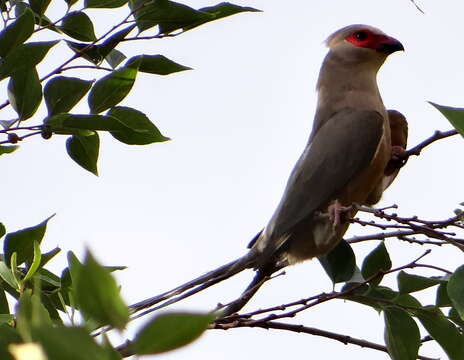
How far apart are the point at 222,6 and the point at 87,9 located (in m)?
0.45

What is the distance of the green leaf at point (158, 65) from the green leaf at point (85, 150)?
28 cm

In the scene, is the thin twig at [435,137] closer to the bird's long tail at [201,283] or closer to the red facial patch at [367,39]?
the bird's long tail at [201,283]

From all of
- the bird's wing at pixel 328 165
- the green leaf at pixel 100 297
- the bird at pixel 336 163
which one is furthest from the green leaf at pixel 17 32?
the bird's wing at pixel 328 165

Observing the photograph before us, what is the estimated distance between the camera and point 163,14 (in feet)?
8.94

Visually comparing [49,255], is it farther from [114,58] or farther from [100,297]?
[100,297]

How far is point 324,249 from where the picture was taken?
3809 millimetres

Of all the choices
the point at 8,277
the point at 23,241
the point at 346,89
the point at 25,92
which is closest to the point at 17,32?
the point at 25,92

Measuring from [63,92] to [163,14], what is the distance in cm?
45

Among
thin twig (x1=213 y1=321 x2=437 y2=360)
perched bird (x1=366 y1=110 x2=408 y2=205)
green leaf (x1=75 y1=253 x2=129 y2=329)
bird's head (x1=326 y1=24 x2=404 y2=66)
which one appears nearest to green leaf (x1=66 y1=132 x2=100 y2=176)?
thin twig (x1=213 y1=321 x2=437 y2=360)

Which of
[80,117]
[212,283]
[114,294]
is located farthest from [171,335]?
[212,283]

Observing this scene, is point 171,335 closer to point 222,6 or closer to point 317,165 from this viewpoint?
point 222,6

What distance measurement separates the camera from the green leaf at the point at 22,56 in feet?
8.18

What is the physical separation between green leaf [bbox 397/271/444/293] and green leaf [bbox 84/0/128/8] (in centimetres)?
129

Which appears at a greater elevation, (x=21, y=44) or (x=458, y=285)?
(x=21, y=44)
